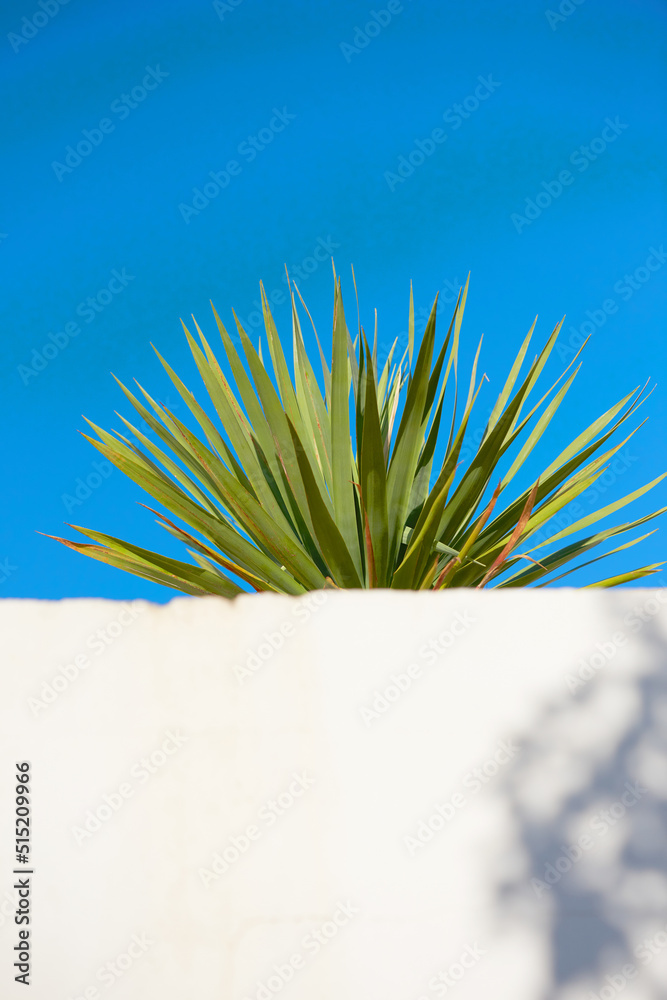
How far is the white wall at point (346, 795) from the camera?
1.54 metres

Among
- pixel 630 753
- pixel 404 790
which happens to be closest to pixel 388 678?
pixel 404 790

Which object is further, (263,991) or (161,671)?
(161,671)

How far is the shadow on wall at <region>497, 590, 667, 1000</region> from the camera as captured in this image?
153 centimetres

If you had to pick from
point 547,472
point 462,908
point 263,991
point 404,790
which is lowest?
point 263,991

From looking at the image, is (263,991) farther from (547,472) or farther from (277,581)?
(547,472)

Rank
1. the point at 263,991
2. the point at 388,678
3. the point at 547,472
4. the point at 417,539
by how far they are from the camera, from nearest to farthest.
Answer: the point at 263,991
the point at 388,678
the point at 417,539
the point at 547,472

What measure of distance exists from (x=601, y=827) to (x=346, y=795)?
21.8 inches

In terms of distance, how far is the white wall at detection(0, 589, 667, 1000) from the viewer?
1.54m

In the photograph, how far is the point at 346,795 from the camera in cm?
158

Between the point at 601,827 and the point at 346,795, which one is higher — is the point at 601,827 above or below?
→ above

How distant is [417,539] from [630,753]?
0.85 meters

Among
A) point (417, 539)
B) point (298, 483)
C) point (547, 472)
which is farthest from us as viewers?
point (547, 472)

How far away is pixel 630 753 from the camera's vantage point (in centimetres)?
159

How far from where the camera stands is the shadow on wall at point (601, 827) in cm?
153
